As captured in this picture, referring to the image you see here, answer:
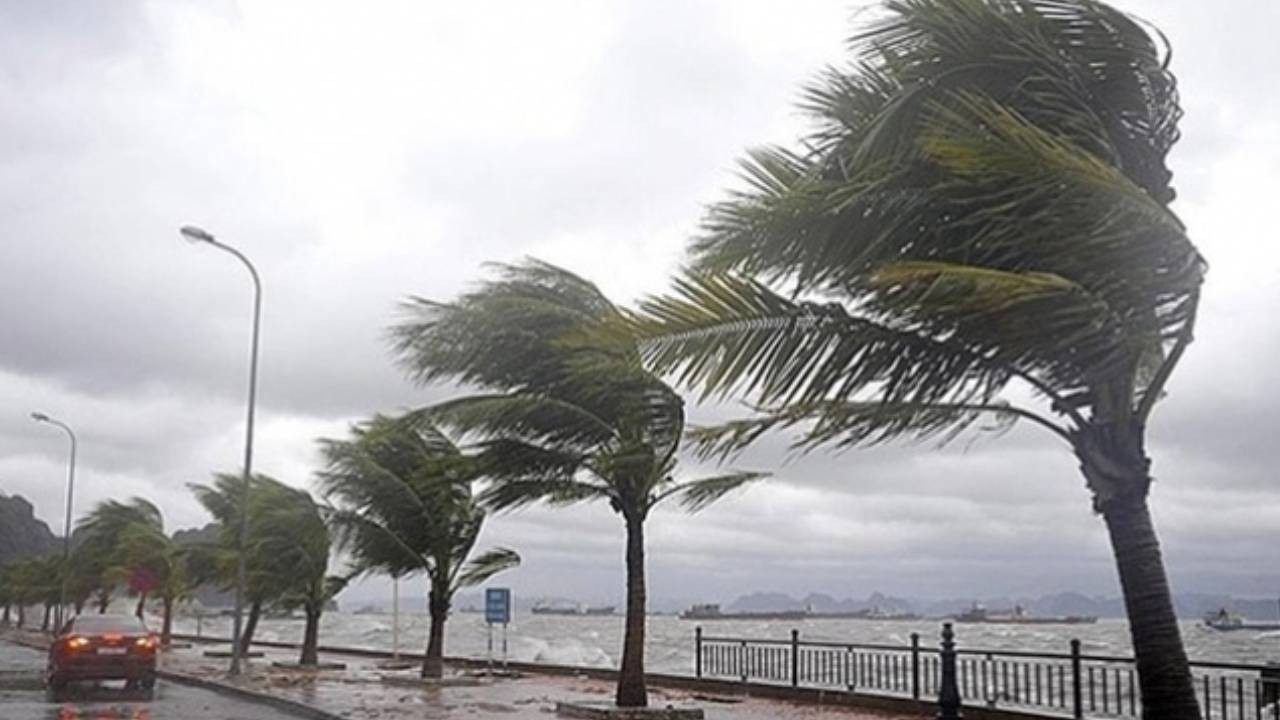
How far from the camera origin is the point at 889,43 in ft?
36.0

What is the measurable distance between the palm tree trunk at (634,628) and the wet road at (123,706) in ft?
17.3

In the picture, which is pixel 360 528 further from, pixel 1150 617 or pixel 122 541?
pixel 122 541

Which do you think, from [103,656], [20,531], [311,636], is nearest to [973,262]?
[103,656]

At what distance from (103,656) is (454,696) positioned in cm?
867

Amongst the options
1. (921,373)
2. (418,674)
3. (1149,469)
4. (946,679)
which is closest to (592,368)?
(946,679)

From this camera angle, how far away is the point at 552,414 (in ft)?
62.8

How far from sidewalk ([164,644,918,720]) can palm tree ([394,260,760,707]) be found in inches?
92.5

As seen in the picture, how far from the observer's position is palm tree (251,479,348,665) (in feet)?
112

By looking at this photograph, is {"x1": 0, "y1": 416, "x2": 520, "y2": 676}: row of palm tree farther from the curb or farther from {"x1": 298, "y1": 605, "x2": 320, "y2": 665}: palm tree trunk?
the curb

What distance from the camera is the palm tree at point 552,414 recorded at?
749 inches

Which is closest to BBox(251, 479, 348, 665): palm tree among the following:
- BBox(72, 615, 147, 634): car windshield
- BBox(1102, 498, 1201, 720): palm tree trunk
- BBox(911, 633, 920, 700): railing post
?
BBox(72, 615, 147, 634): car windshield

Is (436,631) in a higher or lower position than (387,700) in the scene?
higher

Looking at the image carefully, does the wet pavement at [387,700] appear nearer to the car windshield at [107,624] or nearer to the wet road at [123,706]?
the wet road at [123,706]

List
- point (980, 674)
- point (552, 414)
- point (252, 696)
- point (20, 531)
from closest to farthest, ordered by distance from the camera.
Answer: point (552, 414), point (980, 674), point (252, 696), point (20, 531)
